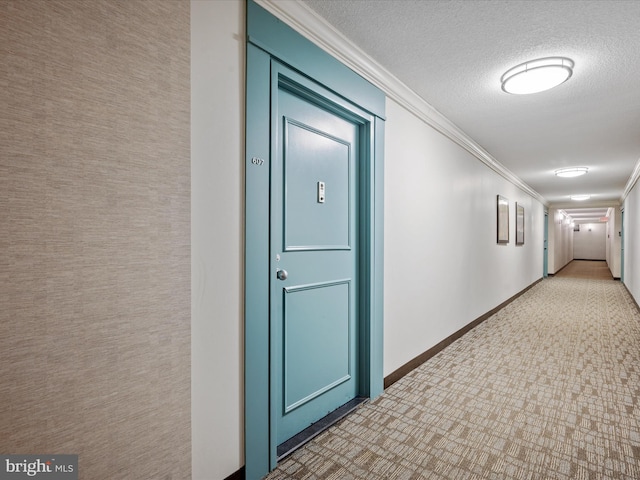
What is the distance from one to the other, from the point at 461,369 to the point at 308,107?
290cm

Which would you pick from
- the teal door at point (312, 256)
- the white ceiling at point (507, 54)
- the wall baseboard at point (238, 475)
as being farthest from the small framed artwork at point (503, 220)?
the wall baseboard at point (238, 475)

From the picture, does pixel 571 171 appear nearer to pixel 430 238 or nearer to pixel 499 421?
pixel 430 238

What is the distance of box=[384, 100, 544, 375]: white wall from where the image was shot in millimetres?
3160

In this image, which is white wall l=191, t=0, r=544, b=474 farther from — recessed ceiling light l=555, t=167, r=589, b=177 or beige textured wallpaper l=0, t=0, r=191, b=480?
recessed ceiling light l=555, t=167, r=589, b=177

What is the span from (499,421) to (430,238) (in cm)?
192

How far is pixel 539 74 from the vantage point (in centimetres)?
276

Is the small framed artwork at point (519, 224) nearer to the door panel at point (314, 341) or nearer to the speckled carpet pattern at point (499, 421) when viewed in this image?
the speckled carpet pattern at point (499, 421)

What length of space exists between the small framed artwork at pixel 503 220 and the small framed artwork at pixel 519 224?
1.21 metres

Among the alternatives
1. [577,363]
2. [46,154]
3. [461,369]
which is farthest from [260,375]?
[577,363]

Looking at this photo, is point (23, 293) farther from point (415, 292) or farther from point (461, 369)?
point (461, 369)

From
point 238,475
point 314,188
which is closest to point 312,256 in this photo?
point 314,188

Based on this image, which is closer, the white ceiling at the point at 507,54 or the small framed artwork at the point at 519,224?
the white ceiling at the point at 507,54

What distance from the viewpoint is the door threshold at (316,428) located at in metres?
2.10

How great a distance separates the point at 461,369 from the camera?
3.45m
